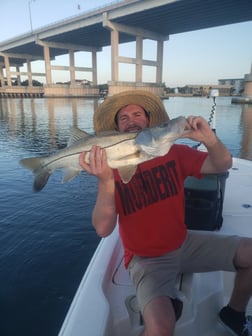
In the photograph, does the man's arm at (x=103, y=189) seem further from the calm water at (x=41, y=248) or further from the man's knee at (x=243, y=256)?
the calm water at (x=41, y=248)

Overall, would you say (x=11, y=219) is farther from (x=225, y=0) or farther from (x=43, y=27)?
(x=43, y=27)

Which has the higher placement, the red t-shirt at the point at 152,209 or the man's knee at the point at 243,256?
the red t-shirt at the point at 152,209

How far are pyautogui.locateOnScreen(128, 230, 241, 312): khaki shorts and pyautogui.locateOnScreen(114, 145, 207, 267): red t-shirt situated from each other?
0.28 feet

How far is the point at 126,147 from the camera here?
2309mm

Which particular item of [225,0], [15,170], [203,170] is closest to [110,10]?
[225,0]

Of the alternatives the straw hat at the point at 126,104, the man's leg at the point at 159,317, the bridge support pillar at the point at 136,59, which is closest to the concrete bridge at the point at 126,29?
the bridge support pillar at the point at 136,59

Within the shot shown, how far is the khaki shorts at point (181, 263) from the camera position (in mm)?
2150

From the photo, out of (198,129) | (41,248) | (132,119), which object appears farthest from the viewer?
(41,248)

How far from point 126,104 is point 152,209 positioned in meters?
1.31

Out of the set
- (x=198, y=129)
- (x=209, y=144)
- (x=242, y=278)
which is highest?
(x=198, y=129)

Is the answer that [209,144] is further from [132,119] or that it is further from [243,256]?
[243,256]

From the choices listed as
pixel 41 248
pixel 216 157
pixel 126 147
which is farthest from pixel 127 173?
pixel 41 248

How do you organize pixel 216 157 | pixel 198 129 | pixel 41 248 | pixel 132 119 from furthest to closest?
1. pixel 41 248
2. pixel 132 119
3. pixel 216 157
4. pixel 198 129

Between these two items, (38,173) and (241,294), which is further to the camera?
(38,173)
